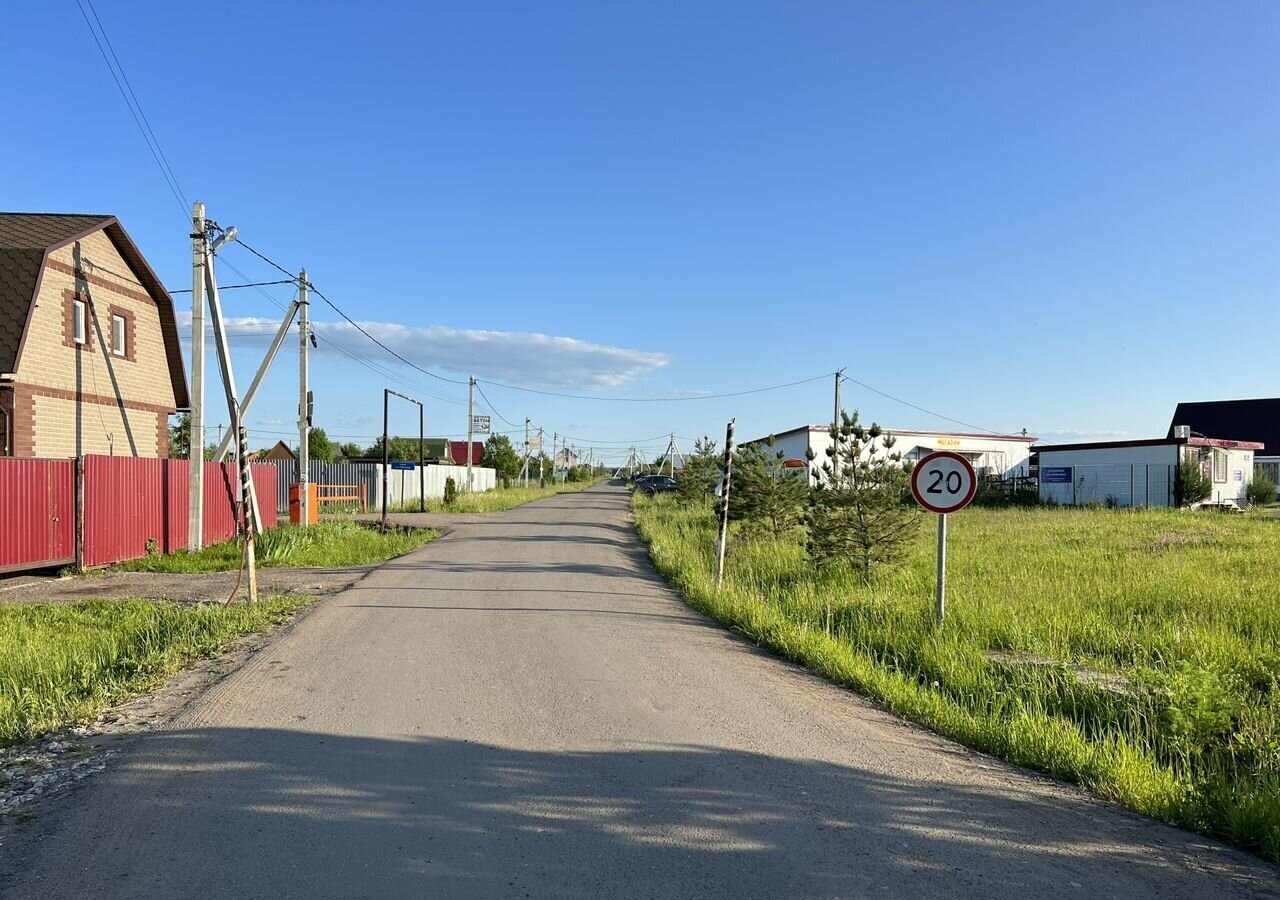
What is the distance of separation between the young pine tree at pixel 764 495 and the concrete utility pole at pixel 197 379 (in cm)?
1153

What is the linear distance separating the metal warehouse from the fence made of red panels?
39.0 m

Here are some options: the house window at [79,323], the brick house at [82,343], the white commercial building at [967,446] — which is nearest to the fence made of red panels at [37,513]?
the brick house at [82,343]

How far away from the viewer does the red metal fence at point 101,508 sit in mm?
13500

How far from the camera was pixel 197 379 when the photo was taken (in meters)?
17.2

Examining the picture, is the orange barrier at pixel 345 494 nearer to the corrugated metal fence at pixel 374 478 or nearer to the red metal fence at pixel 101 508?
the corrugated metal fence at pixel 374 478

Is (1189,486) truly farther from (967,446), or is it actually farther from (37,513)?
(37,513)

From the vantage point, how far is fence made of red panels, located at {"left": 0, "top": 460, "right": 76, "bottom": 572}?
13.3m

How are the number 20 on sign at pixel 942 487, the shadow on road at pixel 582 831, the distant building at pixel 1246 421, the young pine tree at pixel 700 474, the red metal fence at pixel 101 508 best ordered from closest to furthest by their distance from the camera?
the shadow on road at pixel 582 831
the number 20 on sign at pixel 942 487
the red metal fence at pixel 101 508
the young pine tree at pixel 700 474
the distant building at pixel 1246 421

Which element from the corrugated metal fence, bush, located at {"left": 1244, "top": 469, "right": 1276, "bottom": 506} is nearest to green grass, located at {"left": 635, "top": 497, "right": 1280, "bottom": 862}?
the corrugated metal fence

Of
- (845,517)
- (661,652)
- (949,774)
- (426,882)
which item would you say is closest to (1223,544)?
(845,517)

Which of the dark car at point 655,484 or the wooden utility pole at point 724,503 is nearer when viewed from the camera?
the wooden utility pole at point 724,503

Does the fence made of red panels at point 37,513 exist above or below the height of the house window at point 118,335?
below

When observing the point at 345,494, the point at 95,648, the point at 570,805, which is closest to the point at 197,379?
the point at 95,648

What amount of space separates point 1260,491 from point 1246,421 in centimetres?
2090
